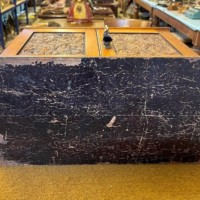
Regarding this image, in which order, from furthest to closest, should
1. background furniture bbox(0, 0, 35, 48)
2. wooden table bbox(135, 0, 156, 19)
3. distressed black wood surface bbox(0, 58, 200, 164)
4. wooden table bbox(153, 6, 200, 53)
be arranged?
1. wooden table bbox(135, 0, 156, 19)
2. background furniture bbox(0, 0, 35, 48)
3. wooden table bbox(153, 6, 200, 53)
4. distressed black wood surface bbox(0, 58, 200, 164)

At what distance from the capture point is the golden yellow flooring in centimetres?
163

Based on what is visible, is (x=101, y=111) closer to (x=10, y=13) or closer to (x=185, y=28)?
(x=185, y=28)

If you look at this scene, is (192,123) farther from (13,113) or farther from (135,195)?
(13,113)

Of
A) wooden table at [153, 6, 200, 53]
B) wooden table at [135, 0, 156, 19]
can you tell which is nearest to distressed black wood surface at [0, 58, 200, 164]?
wooden table at [153, 6, 200, 53]

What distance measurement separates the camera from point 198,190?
1.68m

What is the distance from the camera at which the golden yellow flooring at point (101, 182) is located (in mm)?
1628

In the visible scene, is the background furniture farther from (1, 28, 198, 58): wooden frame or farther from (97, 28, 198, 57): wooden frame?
(97, 28, 198, 57): wooden frame

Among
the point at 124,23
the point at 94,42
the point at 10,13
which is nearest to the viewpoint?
the point at 94,42

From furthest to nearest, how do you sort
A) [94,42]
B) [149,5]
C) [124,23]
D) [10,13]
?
1. [10,13]
2. [149,5]
3. [124,23]
4. [94,42]

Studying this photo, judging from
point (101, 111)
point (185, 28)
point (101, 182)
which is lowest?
point (101, 182)

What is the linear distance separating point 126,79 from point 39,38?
2.45 ft

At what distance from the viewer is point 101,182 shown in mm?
1725

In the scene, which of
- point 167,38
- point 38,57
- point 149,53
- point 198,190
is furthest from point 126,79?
point 198,190

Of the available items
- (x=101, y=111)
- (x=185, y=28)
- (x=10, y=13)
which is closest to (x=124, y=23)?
(x=185, y=28)
